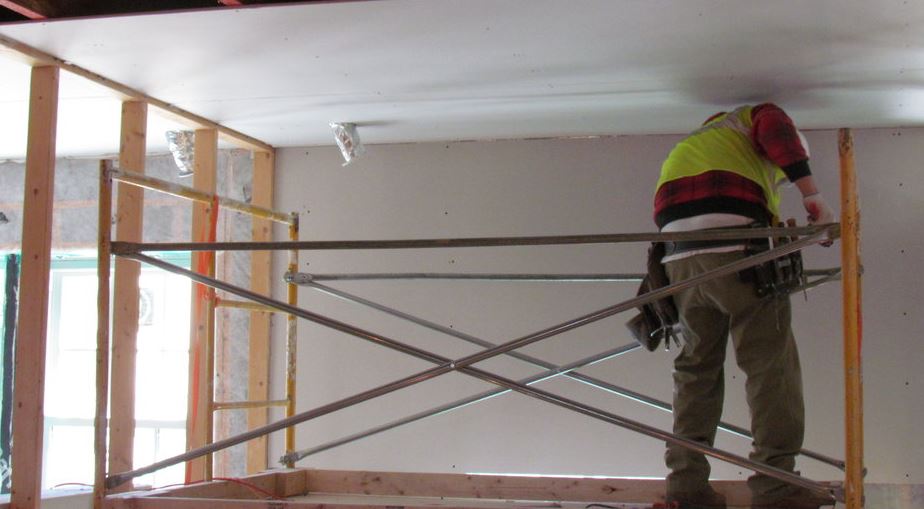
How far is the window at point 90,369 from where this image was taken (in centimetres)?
599

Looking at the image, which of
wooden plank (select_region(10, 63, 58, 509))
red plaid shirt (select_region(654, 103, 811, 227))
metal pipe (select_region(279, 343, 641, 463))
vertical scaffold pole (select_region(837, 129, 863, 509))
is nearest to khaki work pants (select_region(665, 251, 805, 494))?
red plaid shirt (select_region(654, 103, 811, 227))

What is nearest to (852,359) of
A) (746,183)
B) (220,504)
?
(746,183)

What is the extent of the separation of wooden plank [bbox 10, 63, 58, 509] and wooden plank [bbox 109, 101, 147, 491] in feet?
1.44

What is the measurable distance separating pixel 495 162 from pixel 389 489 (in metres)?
1.79

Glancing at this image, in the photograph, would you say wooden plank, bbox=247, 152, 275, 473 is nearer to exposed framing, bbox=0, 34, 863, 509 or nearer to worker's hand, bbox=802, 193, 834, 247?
exposed framing, bbox=0, 34, 863, 509

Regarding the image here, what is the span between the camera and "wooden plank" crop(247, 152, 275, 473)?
16.5 feet

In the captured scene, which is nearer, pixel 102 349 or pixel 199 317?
pixel 102 349

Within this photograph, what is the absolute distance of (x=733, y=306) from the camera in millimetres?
2811

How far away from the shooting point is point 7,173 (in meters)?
5.80

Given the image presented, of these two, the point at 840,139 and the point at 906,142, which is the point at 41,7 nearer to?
the point at 840,139

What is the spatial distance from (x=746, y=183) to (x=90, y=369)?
15.5 feet

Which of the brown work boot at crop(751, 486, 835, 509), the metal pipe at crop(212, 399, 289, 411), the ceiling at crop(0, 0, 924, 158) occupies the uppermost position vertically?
the ceiling at crop(0, 0, 924, 158)

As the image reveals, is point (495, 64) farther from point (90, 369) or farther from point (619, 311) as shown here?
point (90, 369)

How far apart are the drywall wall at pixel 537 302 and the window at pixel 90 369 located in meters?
1.23
